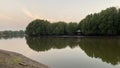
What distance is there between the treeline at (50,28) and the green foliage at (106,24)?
2093cm

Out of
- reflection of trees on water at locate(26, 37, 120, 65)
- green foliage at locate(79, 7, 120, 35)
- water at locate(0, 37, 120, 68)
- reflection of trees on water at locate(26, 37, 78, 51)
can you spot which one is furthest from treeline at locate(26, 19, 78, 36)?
water at locate(0, 37, 120, 68)

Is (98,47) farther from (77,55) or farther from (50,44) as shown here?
(50,44)

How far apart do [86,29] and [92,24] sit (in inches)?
202

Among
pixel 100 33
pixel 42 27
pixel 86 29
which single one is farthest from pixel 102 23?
pixel 42 27

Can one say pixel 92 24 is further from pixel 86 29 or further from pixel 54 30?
pixel 54 30

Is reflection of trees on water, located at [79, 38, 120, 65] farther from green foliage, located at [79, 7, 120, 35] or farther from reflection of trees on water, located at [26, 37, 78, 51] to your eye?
green foliage, located at [79, 7, 120, 35]

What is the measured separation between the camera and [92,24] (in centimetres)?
8119

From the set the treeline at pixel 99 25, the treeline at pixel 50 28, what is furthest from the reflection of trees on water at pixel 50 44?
the treeline at pixel 50 28

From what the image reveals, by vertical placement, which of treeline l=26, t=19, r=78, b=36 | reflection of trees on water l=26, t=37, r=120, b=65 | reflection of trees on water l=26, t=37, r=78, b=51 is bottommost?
reflection of trees on water l=26, t=37, r=78, b=51

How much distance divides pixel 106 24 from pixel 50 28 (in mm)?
52954

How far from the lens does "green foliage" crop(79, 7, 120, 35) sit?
7062cm

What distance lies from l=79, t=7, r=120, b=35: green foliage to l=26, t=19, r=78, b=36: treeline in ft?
68.7

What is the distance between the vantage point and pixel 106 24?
2876 inches

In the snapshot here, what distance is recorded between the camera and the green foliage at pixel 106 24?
232ft
